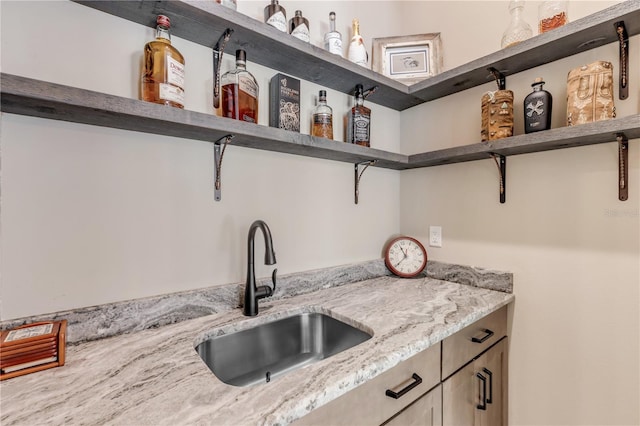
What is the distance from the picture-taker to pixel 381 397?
31.1 inches

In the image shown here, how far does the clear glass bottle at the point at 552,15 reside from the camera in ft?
3.77

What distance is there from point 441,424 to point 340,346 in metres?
0.41

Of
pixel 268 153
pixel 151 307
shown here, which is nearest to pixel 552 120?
pixel 268 153

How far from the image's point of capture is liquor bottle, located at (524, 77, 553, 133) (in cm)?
114

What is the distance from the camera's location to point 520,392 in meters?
1.32

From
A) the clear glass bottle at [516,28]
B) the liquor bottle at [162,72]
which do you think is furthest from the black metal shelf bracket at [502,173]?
the liquor bottle at [162,72]

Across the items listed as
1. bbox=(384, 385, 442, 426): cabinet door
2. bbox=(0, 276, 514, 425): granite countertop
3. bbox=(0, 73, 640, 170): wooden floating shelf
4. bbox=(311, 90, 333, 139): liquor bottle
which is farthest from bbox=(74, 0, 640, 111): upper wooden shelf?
bbox=(384, 385, 442, 426): cabinet door

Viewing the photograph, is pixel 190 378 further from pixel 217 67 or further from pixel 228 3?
pixel 228 3

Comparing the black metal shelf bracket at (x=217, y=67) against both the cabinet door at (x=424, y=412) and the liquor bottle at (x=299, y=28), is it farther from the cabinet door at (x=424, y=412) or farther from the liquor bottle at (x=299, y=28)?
the cabinet door at (x=424, y=412)

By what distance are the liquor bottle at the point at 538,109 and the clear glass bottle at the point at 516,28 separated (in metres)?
0.23

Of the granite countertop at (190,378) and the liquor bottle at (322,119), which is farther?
the liquor bottle at (322,119)

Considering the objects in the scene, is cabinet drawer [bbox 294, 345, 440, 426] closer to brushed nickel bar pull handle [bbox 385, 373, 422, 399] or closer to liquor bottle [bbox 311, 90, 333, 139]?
brushed nickel bar pull handle [bbox 385, 373, 422, 399]

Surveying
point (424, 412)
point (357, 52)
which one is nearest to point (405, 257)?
point (424, 412)

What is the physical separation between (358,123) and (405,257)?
786 mm
